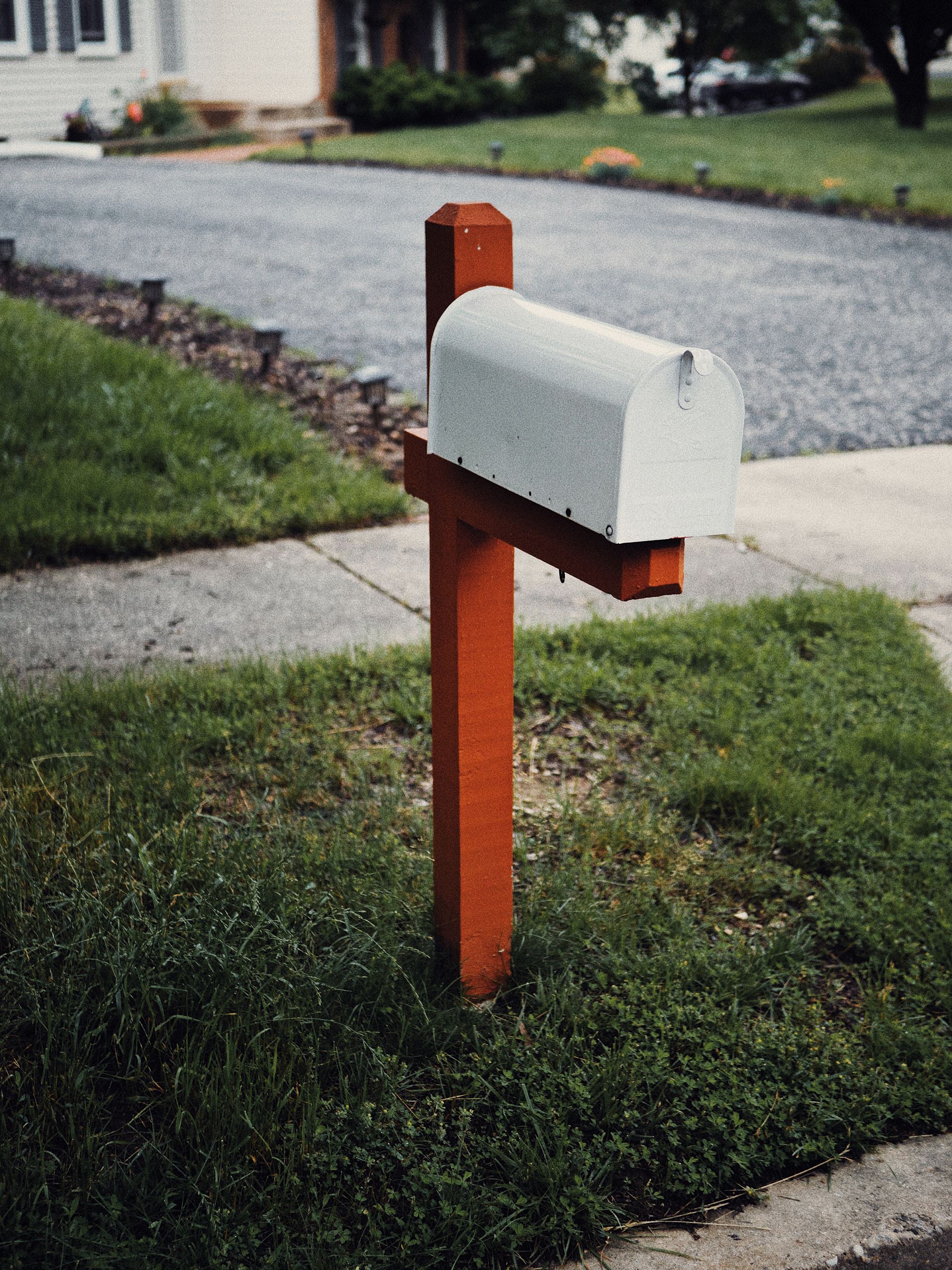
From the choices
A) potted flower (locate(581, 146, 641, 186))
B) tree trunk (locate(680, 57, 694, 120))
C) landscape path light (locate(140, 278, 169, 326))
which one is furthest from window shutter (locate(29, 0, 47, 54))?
tree trunk (locate(680, 57, 694, 120))

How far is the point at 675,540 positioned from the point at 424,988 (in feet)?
3.36

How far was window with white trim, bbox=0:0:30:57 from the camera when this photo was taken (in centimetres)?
239

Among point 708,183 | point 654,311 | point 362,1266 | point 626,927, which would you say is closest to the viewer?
point 362,1266

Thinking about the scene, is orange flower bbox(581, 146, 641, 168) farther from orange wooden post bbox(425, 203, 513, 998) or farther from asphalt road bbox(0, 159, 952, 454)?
orange wooden post bbox(425, 203, 513, 998)

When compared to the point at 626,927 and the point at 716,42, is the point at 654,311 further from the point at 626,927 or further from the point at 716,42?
the point at 716,42

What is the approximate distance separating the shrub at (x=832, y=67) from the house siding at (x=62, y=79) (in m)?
40.2

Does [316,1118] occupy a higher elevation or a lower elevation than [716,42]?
lower

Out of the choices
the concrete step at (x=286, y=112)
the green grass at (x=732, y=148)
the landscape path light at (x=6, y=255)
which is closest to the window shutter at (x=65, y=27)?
the landscape path light at (x=6, y=255)

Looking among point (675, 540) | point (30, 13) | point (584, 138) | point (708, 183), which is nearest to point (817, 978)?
point (675, 540)

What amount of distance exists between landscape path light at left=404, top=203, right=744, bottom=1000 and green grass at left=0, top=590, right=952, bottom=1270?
26cm

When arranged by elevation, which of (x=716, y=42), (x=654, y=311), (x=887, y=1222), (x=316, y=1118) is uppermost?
(x=716, y=42)

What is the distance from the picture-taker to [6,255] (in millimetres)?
8914

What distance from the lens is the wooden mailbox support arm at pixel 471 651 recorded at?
6.42ft

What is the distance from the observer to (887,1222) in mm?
1925
